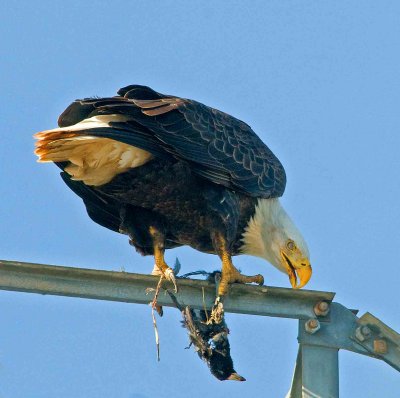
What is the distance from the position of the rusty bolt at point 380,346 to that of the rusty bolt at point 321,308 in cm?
23

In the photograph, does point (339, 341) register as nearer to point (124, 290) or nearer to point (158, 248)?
point (124, 290)

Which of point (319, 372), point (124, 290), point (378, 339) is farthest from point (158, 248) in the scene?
point (319, 372)

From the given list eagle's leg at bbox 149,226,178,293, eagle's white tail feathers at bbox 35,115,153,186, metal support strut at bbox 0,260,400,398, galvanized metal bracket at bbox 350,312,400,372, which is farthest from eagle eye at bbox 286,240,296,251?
galvanized metal bracket at bbox 350,312,400,372

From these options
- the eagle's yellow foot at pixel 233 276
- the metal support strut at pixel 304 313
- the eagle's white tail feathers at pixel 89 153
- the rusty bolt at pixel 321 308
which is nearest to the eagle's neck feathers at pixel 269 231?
the eagle's yellow foot at pixel 233 276

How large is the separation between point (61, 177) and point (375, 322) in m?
2.84

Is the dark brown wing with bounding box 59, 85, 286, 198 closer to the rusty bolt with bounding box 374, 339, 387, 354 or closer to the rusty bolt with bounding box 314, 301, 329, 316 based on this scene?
the rusty bolt with bounding box 314, 301, 329, 316

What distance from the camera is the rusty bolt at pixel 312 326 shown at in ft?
13.0

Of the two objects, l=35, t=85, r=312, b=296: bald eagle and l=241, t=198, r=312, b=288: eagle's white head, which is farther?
l=241, t=198, r=312, b=288: eagle's white head

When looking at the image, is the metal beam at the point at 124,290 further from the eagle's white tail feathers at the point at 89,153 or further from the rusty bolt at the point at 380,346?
the eagle's white tail feathers at the point at 89,153

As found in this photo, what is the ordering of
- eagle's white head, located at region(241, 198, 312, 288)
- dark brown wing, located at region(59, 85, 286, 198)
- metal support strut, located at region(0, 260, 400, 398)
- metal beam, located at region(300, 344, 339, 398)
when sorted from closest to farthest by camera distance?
metal beam, located at region(300, 344, 339, 398), metal support strut, located at region(0, 260, 400, 398), dark brown wing, located at region(59, 85, 286, 198), eagle's white head, located at region(241, 198, 312, 288)

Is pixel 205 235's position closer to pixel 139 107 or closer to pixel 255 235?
pixel 255 235

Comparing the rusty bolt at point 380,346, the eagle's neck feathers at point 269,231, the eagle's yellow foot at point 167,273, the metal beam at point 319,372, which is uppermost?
the eagle's neck feathers at point 269,231

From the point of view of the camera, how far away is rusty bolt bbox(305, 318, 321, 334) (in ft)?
13.0

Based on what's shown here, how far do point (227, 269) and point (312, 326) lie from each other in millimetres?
1901
